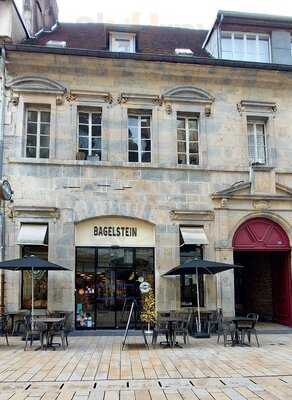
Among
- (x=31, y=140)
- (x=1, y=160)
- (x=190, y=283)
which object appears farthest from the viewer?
(x=31, y=140)

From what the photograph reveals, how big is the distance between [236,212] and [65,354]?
7.17 m

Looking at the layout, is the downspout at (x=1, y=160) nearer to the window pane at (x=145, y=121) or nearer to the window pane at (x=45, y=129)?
the window pane at (x=45, y=129)

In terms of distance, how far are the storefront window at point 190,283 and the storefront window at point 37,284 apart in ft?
13.4

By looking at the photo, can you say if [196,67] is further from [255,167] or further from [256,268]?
[256,268]

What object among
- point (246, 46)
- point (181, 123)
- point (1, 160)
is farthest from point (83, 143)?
point (246, 46)

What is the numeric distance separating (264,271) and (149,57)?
8.44m

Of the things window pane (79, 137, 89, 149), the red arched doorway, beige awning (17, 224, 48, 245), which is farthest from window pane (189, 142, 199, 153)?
beige awning (17, 224, 48, 245)

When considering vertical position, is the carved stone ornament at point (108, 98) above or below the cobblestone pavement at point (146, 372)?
above

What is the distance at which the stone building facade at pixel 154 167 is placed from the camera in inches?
560

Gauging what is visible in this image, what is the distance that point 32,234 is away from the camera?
45.5ft

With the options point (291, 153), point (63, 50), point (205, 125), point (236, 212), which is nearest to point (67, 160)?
point (63, 50)

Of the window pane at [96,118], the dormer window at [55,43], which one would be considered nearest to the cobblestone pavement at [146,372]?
the window pane at [96,118]

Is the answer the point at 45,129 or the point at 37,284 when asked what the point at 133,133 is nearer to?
the point at 45,129

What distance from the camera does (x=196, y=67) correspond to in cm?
1532
